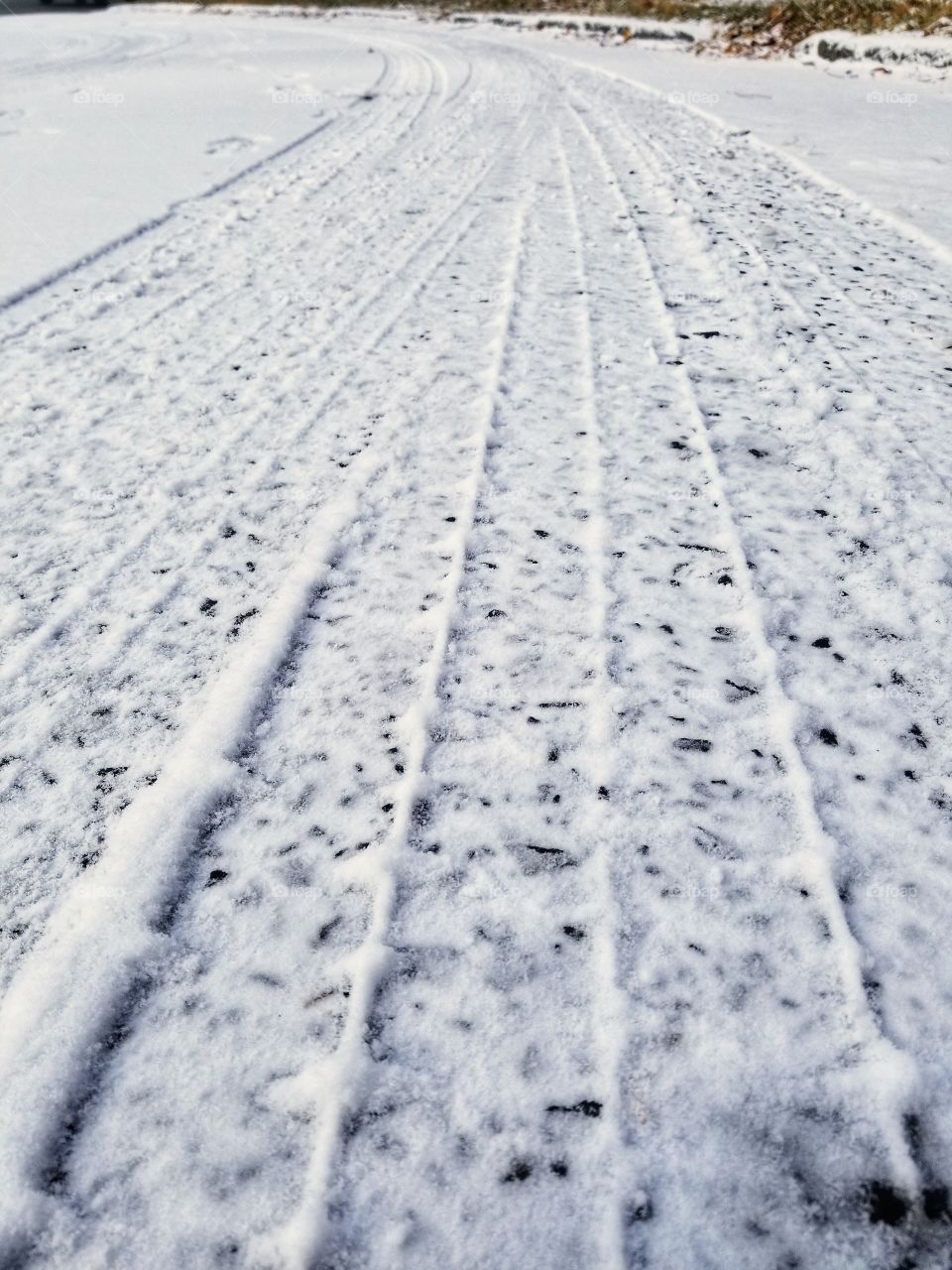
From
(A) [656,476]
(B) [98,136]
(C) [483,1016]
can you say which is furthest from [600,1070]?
(B) [98,136]

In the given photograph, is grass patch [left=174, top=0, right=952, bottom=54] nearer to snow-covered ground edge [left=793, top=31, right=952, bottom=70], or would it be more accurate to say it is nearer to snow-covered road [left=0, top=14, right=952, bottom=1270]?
snow-covered ground edge [left=793, top=31, right=952, bottom=70]

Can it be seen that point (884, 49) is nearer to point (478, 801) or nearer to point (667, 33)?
point (667, 33)

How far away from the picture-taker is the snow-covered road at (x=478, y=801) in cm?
117

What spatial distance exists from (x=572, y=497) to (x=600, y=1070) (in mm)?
1687

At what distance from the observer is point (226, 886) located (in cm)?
155

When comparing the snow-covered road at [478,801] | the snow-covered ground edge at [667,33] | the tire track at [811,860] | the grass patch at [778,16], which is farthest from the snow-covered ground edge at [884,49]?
the tire track at [811,860]

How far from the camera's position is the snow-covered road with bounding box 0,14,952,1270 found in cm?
117

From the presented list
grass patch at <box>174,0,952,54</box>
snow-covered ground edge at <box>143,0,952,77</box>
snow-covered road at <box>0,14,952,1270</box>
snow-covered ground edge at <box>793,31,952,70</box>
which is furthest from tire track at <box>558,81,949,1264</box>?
grass patch at <box>174,0,952,54</box>

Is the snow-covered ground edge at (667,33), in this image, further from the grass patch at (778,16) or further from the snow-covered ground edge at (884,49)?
the grass patch at (778,16)

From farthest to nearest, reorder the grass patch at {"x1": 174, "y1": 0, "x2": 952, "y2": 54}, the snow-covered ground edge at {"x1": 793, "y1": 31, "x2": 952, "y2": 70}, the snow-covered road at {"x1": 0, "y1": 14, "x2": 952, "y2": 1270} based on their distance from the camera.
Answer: the grass patch at {"x1": 174, "y1": 0, "x2": 952, "y2": 54}
the snow-covered ground edge at {"x1": 793, "y1": 31, "x2": 952, "y2": 70}
the snow-covered road at {"x1": 0, "y1": 14, "x2": 952, "y2": 1270}

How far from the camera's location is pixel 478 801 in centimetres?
169

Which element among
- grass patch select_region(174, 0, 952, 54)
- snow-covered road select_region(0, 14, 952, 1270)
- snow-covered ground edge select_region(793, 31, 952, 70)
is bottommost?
snow-covered road select_region(0, 14, 952, 1270)

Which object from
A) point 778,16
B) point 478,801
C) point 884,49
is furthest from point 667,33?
point 478,801

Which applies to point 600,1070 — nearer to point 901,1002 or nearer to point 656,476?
point 901,1002
